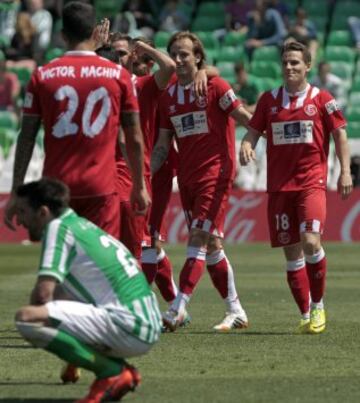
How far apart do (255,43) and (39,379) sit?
62.8 feet

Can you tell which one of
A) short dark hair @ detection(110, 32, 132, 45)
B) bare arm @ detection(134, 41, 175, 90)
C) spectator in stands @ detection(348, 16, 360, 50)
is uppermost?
short dark hair @ detection(110, 32, 132, 45)

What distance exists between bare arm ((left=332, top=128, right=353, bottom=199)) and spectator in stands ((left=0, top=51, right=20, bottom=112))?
1609 cm

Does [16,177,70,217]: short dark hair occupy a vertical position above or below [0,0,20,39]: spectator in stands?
above

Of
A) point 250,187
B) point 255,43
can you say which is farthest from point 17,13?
point 250,187

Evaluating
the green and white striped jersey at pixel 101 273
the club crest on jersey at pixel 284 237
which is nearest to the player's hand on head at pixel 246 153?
the club crest on jersey at pixel 284 237

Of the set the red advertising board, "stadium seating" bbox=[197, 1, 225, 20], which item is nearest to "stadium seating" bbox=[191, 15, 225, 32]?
"stadium seating" bbox=[197, 1, 225, 20]

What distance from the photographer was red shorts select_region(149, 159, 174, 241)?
12.0m

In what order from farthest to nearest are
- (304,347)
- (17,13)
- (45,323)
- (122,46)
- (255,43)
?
(17,13), (255,43), (122,46), (304,347), (45,323)

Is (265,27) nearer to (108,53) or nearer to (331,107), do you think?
(331,107)

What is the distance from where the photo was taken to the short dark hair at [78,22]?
327 inches

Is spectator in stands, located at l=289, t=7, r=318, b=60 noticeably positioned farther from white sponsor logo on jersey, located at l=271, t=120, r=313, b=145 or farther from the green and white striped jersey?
the green and white striped jersey

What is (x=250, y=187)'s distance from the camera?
23.6m

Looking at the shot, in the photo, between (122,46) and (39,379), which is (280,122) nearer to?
(122,46)

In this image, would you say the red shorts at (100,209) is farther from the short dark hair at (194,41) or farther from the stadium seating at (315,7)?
the stadium seating at (315,7)
